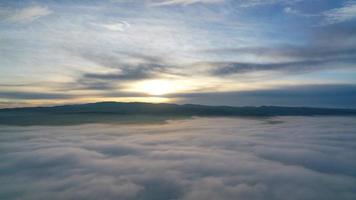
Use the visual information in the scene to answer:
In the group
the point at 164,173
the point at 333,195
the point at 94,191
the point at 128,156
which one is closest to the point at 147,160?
the point at 128,156

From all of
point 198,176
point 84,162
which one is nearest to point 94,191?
point 198,176

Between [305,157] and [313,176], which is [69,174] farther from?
[305,157]

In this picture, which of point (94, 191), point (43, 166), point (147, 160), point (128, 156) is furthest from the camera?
point (128, 156)

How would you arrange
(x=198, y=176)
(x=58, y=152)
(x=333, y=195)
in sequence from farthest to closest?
(x=58, y=152), (x=198, y=176), (x=333, y=195)

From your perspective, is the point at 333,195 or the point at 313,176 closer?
the point at 333,195

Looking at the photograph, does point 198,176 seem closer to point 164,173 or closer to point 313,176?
point 164,173

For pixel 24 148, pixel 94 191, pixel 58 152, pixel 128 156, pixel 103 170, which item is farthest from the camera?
pixel 24 148

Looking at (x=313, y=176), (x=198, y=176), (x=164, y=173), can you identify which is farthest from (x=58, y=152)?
(x=313, y=176)

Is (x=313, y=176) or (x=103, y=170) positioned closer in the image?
(x=313, y=176)

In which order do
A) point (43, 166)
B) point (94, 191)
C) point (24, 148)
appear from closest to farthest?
point (94, 191) < point (43, 166) < point (24, 148)
